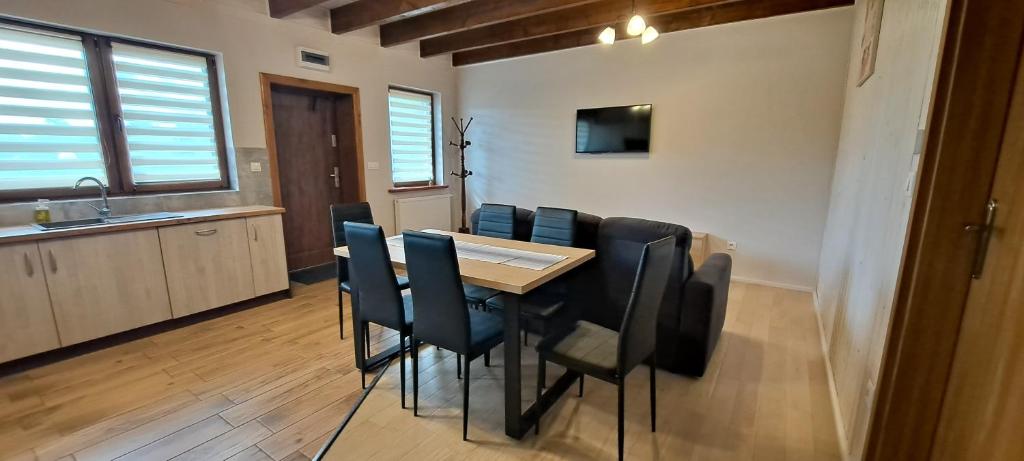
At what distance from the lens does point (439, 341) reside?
1890mm

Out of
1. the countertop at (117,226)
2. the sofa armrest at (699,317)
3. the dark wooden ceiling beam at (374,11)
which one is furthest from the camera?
the dark wooden ceiling beam at (374,11)

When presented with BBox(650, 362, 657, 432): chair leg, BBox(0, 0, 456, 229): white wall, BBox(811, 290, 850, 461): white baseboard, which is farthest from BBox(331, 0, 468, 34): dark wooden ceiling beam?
BBox(811, 290, 850, 461): white baseboard

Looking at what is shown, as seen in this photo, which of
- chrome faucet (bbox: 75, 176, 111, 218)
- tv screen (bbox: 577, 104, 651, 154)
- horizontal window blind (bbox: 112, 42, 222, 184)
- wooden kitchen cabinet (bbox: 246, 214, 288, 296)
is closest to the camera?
chrome faucet (bbox: 75, 176, 111, 218)

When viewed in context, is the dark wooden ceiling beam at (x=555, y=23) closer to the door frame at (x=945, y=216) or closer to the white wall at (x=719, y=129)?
the white wall at (x=719, y=129)

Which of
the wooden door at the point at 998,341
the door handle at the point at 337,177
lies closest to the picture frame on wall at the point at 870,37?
the wooden door at the point at 998,341

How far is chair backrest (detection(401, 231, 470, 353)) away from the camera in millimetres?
1721

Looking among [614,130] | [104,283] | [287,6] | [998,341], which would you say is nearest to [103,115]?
[104,283]

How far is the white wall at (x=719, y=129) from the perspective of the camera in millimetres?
3604

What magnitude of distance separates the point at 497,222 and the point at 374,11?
244 cm

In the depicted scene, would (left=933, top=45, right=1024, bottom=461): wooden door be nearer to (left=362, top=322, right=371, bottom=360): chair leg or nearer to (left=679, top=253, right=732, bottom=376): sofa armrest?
(left=679, top=253, right=732, bottom=376): sofa armrest

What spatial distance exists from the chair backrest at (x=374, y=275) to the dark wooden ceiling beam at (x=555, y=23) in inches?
124

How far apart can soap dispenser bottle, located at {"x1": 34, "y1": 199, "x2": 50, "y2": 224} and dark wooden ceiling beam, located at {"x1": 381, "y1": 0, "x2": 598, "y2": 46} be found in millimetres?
3215

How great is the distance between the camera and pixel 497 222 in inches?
119

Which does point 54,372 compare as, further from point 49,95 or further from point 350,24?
point 350,24
